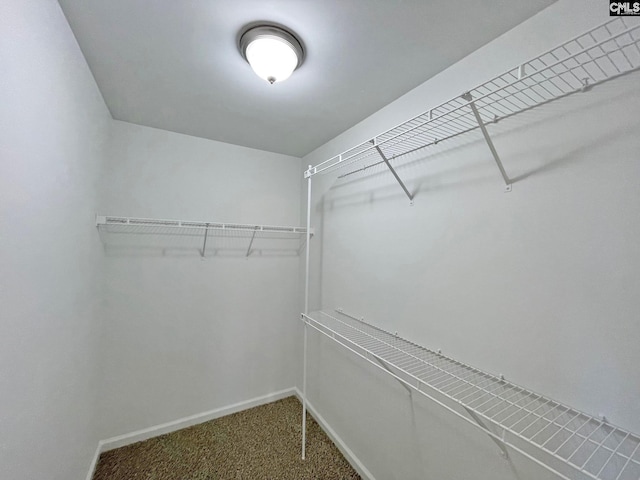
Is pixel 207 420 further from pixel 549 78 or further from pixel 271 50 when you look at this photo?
pixel 549 78

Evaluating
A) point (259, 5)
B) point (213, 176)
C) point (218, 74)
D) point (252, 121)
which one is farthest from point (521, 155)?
point (213, 176)

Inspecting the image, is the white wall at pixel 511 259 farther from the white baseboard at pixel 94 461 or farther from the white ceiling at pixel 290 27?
the white baseboard at pixel 94 461

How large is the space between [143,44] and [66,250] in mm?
1030

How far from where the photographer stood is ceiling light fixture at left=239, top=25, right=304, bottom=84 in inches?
43.3

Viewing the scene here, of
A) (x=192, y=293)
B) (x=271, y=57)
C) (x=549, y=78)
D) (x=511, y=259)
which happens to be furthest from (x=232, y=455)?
(x=549, y=78)

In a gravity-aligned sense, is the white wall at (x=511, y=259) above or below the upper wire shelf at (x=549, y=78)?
below

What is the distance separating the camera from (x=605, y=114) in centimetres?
83

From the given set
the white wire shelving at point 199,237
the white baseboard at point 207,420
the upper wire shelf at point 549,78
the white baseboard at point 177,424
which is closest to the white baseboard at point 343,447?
the white baseboard at point 207,420

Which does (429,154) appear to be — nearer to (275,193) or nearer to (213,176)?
(275,193)

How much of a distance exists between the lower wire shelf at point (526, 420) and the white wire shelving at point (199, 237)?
1.32 m

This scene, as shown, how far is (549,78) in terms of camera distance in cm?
67

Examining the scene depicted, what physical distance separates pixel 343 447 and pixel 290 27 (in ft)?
8.52

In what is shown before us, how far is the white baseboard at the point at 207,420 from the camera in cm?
178

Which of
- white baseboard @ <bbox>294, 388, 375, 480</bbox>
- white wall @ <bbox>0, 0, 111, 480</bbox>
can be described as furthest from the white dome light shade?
white baseboard @ <bbox>294, 388, 375, 480</bbox>
